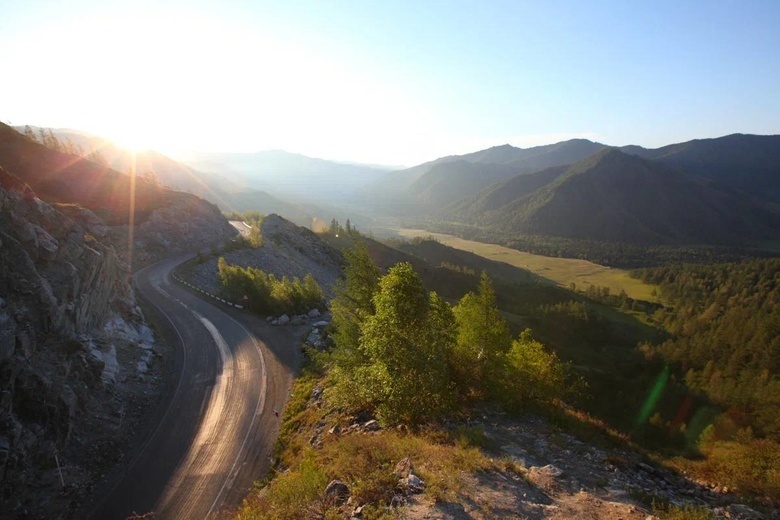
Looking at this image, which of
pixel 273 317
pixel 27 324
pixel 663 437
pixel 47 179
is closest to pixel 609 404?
pixel 663 437

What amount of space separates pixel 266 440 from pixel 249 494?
18.9 ft

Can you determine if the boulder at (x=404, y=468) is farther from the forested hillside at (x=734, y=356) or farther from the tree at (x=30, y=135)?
the tree at (x=30, y=135)

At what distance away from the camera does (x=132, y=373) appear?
35844mm

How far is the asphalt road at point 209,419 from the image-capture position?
79.4 feet

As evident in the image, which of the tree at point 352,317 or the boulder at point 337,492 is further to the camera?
the tree at point 352,317

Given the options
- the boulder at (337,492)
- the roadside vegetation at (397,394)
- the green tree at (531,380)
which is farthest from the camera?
the green tree at (531,380)

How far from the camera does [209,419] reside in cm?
3234

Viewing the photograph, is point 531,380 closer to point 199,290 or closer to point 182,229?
point 199,290

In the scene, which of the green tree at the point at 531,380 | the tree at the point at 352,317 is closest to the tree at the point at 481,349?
the green tree at the point at 531,380

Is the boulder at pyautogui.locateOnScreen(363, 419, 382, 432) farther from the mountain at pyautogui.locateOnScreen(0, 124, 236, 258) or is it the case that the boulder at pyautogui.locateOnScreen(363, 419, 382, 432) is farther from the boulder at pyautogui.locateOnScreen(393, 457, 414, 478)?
the mountain at pyautogui.locateOnScreen(0, 124, 236, 258)

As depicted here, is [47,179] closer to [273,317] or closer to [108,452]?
[273,317]

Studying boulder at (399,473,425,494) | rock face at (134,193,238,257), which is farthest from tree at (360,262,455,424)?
rock face at (134,193,238,257)

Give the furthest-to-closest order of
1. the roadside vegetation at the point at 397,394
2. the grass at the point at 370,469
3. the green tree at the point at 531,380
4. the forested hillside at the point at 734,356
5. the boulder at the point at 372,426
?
the forested hillside at the point at 734,356
the green tree at the point at 531,380
the boulder at the point at 372,426
the roadside vegetation at the point at 397,394
the grass at the point at 370,469

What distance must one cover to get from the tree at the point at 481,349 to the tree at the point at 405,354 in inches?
150
